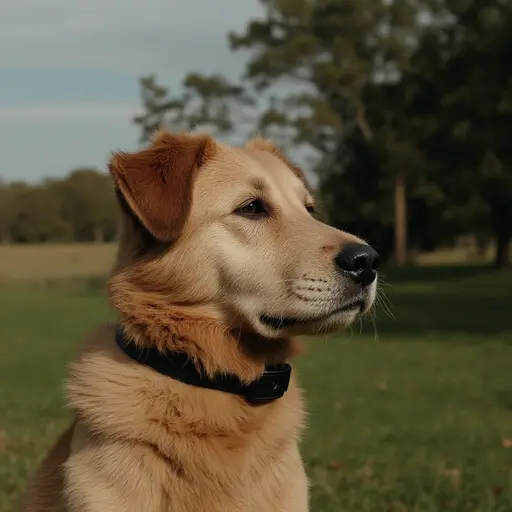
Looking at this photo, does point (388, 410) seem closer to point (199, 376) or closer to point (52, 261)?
point (199, 376)

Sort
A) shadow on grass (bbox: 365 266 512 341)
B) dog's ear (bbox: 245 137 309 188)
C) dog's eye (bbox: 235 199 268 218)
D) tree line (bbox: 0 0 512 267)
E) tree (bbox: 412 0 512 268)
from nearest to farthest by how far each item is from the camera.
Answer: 1. dog's eye (bbox: 235 199 268 218)
2. dog's ear (bbox: 245 137 309 188)
3. shadow on grass (bbox: 365 266 512 341)
4. tree (bbox: 412 0 512 268)
5. tree line (bbox: 0 0 512 267)

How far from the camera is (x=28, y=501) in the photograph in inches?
151

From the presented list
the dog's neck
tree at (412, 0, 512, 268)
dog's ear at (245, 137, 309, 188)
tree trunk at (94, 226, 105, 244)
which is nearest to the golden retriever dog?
the dog's neck

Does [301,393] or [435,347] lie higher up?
[301,393]

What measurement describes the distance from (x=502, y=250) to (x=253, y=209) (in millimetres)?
42752

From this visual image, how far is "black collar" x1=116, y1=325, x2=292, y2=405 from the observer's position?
3652 millimetres

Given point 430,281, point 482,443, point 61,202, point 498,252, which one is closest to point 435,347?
point 482,443

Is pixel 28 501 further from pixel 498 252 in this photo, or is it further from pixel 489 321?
pixel 498 252

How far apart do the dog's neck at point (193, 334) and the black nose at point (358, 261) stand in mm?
528

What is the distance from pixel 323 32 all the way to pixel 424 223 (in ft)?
43.2

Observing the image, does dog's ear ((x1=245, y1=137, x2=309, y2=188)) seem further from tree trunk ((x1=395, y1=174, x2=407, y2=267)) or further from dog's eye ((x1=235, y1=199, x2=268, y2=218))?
tree trunk ((x1=395, y1=174, x2=407, y2=267))

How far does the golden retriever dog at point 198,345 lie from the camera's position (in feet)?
11.3

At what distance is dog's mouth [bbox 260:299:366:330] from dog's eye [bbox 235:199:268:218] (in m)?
0.51

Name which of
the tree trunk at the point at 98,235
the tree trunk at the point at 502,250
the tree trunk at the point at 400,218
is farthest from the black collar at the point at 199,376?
the tree trunk at the point at 98,235
